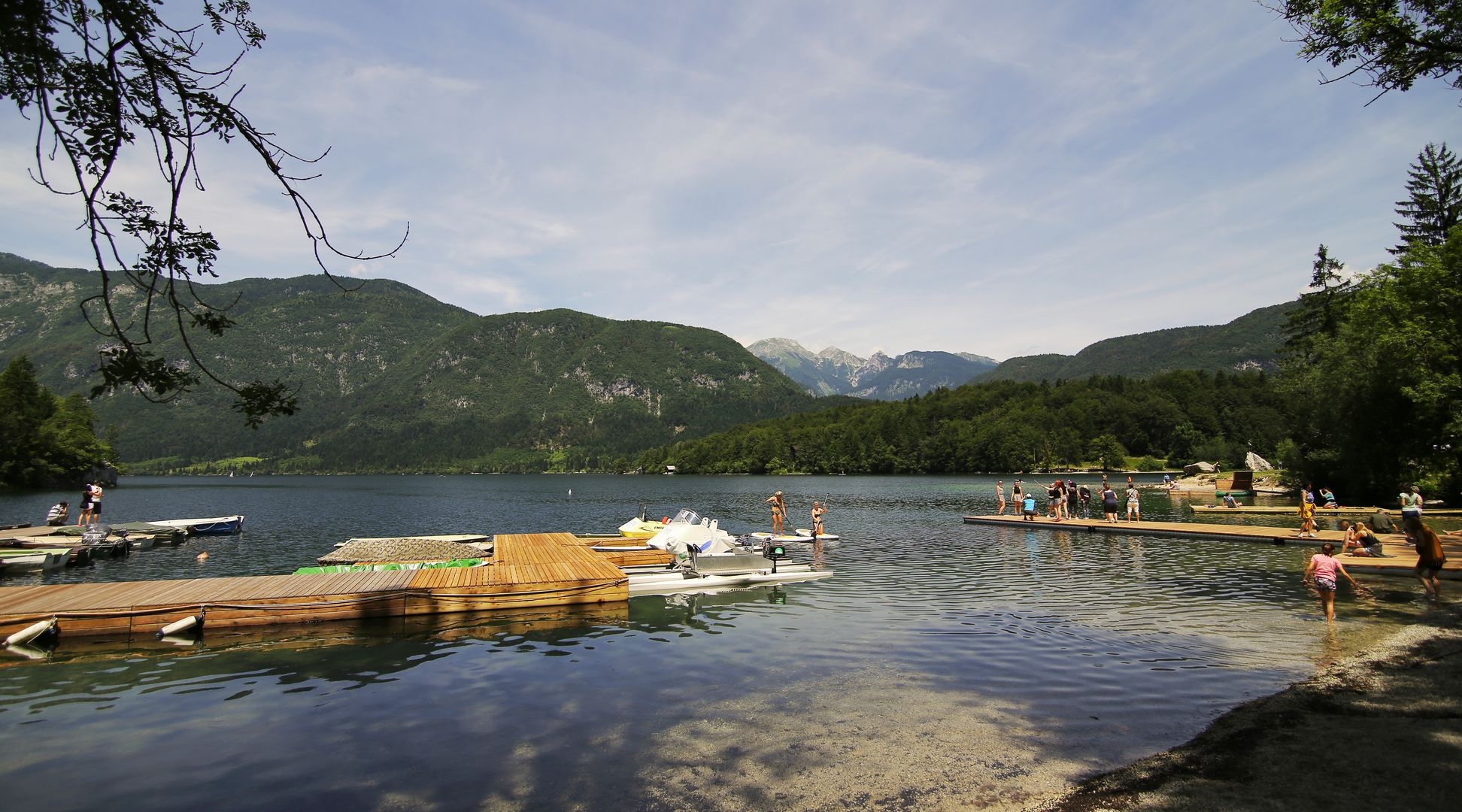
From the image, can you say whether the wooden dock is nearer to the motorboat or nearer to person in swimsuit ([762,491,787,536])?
the motorboat

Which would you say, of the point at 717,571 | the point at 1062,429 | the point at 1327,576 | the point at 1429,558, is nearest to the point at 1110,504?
the point at 1429,558

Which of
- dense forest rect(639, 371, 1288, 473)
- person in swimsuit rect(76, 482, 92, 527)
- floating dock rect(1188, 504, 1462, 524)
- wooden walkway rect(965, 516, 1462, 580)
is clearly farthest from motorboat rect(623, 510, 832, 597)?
dense forest rect(639, 371, 1288, 473)

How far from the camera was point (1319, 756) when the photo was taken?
8250 millimetres

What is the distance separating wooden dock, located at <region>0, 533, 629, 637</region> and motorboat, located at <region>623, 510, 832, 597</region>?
157cm

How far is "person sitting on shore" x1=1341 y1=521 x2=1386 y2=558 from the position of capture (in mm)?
22531

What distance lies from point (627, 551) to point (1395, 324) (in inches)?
1726

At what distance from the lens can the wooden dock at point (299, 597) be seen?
50.7ft

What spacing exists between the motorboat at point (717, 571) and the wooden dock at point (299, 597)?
1573mm

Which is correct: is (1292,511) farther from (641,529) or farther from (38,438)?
(38,438)

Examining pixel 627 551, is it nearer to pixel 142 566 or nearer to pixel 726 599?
pixel 726 599

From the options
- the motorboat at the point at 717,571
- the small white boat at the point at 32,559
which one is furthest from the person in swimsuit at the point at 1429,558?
the small white boat at the point at 32,559

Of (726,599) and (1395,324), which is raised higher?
(1395,324)

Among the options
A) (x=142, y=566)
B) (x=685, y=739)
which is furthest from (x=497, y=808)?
(x=142, y=566)

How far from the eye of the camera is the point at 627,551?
93.5ft
